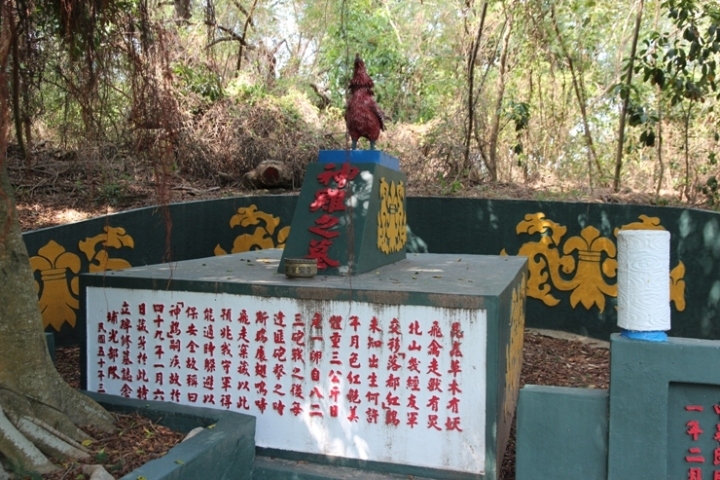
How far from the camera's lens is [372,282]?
372cm

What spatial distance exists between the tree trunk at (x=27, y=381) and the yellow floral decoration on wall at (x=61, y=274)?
2.15 m

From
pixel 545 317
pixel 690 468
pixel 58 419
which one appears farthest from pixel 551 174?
pixel 58 419

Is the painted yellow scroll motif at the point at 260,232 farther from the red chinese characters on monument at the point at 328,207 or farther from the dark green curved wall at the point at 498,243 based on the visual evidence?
the red chinese characters on monument at the point at 328,207

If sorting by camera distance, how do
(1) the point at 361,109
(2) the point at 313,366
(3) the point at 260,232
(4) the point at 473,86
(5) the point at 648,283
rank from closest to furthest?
(5) the point at 648,283, (2) the point at 313,366, (1) the point at 361,109, (3) the point at 260,232, (4) the point at 473,86

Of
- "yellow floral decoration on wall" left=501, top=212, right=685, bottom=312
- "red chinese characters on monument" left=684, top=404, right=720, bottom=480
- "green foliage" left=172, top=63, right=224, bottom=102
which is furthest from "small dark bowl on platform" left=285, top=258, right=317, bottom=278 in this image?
"green foliage" left=172, top=63, right=224, bottom=102

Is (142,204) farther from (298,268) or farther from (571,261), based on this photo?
(571,261)

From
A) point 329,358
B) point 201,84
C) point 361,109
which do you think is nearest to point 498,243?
point 361,109

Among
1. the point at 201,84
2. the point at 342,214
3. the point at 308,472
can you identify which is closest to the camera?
the point at 308,472

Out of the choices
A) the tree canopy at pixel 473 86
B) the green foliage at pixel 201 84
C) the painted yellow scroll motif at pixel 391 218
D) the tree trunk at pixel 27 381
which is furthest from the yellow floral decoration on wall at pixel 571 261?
the tree trunk at pixel 27 381

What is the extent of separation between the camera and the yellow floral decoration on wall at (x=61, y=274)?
17.1 feet

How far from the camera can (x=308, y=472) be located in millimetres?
3377

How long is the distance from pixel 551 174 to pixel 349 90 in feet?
20.1

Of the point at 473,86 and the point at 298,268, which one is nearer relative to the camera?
the point at 298,268

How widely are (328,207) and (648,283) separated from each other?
2216 mm
